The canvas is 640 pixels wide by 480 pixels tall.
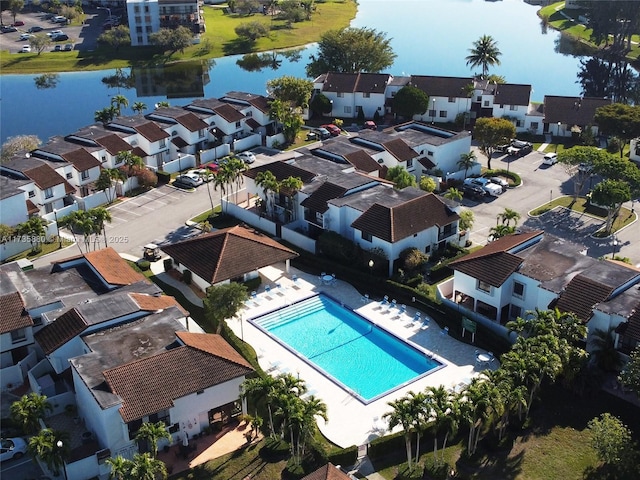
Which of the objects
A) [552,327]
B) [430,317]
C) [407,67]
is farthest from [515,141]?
[407,67]

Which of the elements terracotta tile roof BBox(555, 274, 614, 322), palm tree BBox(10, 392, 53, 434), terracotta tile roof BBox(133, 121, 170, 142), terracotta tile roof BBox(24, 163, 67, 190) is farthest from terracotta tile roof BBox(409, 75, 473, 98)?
palm tree BBox(10, 392, 53, 434)

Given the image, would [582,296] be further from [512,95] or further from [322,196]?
[512,95]

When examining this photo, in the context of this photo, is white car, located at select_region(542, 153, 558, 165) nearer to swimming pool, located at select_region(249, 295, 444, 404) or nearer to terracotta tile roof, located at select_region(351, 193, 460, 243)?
terracotta tile roof, located at select_region(351, 193, 460, 243)

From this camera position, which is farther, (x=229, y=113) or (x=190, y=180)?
(x=229, y=113)

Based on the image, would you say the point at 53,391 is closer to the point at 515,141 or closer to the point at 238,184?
the point at 238,184

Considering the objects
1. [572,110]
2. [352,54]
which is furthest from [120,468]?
[352,54]

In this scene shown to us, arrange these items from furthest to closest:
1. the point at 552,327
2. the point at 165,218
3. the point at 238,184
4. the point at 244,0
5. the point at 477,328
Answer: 1. the point at 244,0
2. the point at 238,184
3. the point at 165,218
4. the point at 477,328
5. the point at 552,327

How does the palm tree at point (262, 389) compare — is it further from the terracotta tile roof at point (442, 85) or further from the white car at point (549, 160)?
the terracotta tile roof at point (442, 85)
